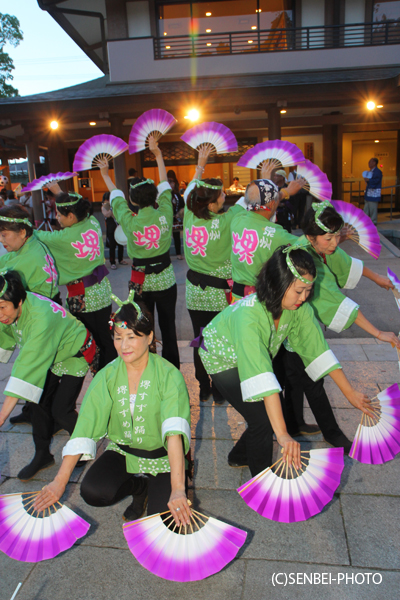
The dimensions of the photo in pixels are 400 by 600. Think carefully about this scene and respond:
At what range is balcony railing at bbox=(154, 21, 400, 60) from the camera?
10461 mm

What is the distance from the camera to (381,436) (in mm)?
2236

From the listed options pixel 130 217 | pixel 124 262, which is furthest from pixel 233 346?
pixel 124 262

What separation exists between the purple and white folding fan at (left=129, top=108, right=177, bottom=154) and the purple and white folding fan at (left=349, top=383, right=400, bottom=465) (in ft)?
9.51

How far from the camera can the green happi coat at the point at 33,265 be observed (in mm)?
2789

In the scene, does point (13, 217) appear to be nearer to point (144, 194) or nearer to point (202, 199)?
point (144, 194)

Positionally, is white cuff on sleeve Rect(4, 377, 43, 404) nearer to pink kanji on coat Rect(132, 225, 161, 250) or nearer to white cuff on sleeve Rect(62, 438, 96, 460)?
white cuff on sleeve Rect(62, 438, 96, 460)

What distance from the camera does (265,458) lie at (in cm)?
216

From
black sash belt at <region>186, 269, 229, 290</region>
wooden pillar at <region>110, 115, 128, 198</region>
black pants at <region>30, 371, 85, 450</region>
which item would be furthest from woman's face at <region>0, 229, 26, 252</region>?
wooden pillar at <region>110, 115, 128, 198</region>

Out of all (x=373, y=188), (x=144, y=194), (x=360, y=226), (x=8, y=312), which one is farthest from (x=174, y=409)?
(x=373, y=188)

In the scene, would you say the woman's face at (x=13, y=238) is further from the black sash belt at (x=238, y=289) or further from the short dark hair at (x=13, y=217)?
the black sash belt at (x=238, y=289)

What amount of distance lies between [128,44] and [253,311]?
1072 centimetres

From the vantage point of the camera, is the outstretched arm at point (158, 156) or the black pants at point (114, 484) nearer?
the black pants at point (114, 484)

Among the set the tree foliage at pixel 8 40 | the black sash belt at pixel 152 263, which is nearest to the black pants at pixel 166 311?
the black sash belt at pixel 152 263

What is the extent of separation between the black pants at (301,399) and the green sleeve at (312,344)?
1.31 ft
